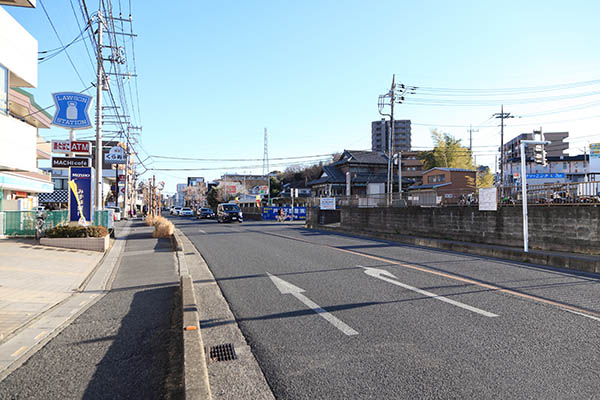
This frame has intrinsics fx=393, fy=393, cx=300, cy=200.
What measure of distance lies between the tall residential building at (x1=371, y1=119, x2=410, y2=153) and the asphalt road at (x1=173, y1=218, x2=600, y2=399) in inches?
4395

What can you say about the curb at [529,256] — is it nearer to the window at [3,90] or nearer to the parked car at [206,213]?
the window at [3,90]

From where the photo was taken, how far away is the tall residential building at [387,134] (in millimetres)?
119125

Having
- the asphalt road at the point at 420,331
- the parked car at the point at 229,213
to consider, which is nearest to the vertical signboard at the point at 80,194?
the asphalt road at the point at 420,331

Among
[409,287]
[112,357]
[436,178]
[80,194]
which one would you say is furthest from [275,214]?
[112,357]

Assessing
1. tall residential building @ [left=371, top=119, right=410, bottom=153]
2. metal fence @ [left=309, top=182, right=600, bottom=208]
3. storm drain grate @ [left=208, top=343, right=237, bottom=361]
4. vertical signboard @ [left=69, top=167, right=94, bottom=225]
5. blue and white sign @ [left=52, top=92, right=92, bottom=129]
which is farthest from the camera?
tall residential building @ [left=371, top=119, right=410, bottom=153]

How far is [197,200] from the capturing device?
12356 cm

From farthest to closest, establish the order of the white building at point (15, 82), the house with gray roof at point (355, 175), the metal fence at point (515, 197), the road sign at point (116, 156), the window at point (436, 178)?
the house with gray roof at point (355, 175) → the window at point (436, 178) → the road sign at point (116, 156) → the metal fence at point (515, 197) → the white building at point (15, 82)

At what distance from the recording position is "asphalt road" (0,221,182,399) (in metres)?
3.69

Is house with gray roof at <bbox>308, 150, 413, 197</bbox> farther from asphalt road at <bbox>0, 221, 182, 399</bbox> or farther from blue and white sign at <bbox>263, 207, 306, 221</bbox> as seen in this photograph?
asphalt road at <bbox>0, 221, 182, 399</bbox>

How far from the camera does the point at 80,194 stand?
17.4 m

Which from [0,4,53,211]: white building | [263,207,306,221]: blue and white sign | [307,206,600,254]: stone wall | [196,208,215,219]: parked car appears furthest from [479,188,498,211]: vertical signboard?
[196,208,215,219]: parked car

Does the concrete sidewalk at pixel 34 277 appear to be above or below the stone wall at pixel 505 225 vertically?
below

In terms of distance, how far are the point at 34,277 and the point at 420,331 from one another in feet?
30.3

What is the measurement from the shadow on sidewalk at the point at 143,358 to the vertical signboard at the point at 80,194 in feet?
40.6
